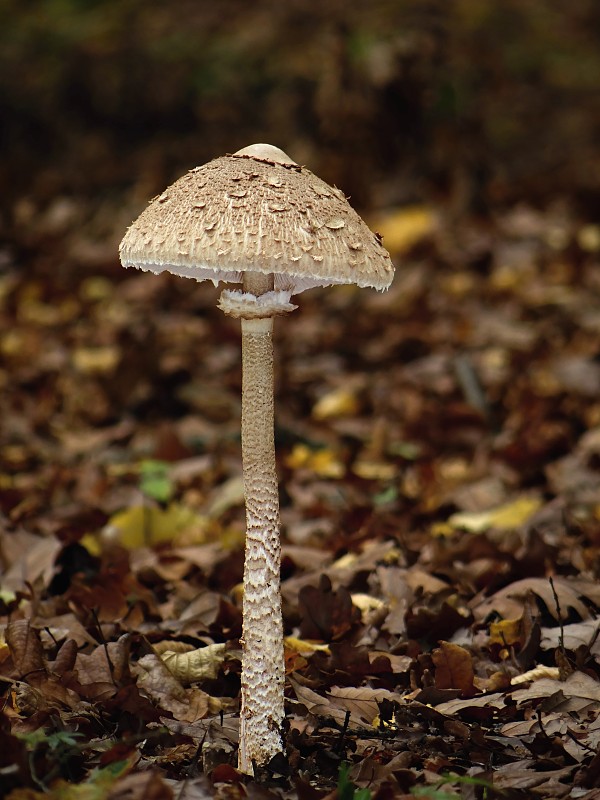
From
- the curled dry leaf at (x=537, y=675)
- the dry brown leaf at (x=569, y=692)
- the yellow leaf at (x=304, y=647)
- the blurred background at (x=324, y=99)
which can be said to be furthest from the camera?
the blurred background at (x=324, y=99)

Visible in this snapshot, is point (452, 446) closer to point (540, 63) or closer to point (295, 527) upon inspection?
point (295, 527)

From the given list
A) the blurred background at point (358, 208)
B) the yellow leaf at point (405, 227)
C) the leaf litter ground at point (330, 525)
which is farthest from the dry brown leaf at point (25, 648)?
the yellow leaf at point (405, 227)

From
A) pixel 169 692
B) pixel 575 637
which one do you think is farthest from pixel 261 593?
pixel 575 637

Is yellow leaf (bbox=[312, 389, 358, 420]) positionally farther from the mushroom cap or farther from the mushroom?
the mushroom cap

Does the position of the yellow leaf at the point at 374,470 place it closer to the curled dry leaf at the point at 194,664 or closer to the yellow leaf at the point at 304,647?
the yellow leaf at the point at 304,647

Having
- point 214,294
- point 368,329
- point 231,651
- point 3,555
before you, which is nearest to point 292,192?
point 231,651

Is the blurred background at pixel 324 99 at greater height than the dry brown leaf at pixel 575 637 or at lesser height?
greater

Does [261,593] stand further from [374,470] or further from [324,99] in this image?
[324,99]
